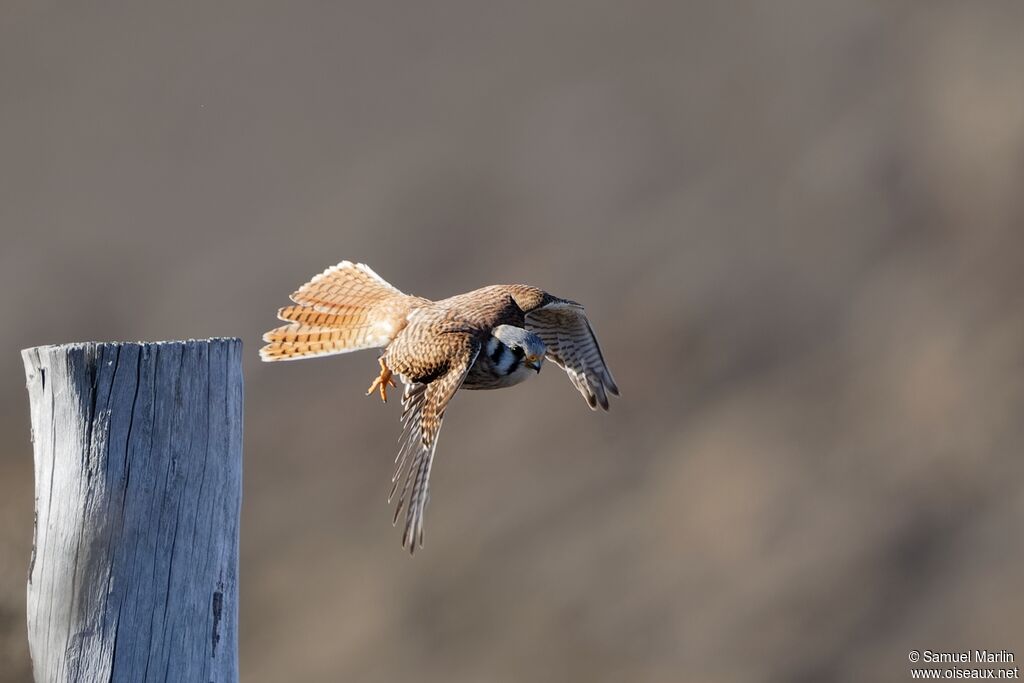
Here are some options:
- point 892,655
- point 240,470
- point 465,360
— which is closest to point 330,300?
point 465,360

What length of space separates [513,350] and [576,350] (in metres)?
1.04

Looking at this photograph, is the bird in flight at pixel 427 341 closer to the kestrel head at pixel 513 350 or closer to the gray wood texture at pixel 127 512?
the kestrel head at pixel 513 350

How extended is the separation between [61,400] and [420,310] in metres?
2.18

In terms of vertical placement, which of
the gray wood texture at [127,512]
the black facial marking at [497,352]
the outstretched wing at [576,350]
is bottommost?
the gray wood texture at [127,512]

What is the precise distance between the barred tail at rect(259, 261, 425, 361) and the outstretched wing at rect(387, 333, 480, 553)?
52cm

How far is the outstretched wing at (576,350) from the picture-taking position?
16.9ft

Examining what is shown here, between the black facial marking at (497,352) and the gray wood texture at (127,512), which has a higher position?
the black facial marking at (497,352)

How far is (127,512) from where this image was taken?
2.47 metres

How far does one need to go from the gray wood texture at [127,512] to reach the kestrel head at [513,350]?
1.80 m

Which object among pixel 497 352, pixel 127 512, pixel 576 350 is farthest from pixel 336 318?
pixel 127 512

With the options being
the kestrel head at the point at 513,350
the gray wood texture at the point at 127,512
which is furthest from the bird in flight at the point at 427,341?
the gray wood texture at the point at 127,512

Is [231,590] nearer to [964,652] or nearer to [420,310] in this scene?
[420,310]

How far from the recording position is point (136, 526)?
8.12 feet

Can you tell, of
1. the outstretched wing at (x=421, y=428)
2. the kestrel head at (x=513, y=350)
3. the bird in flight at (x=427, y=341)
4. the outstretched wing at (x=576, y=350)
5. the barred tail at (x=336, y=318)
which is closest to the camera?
the outstretched wing at (x=421, y=428)
